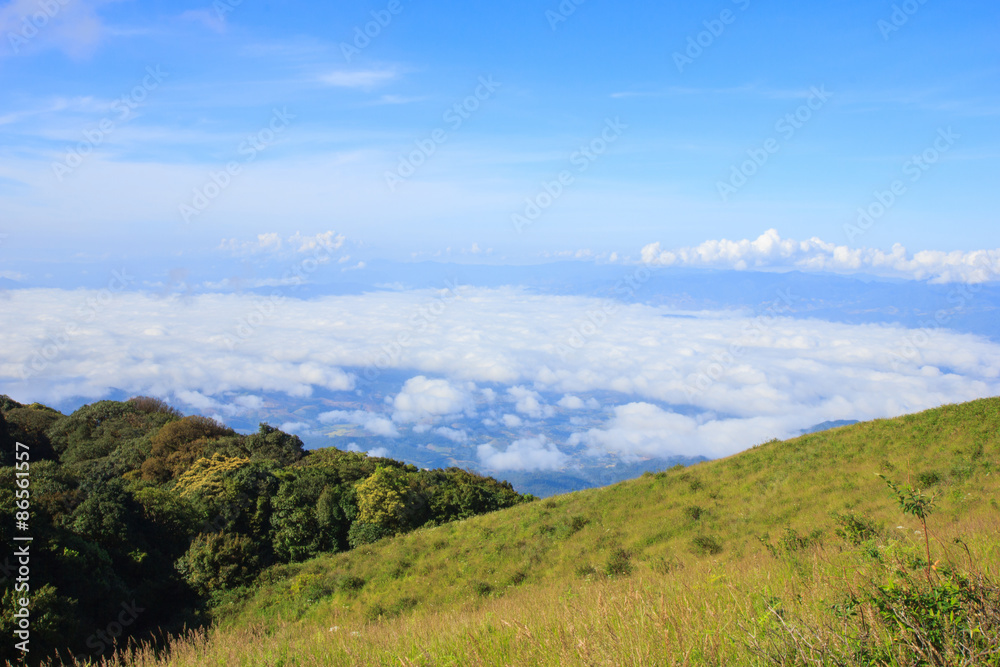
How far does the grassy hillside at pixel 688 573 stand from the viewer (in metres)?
3.41

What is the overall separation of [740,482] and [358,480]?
20.1 m

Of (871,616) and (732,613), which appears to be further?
(732,613)

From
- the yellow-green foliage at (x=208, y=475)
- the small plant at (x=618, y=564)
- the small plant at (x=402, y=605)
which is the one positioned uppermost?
the yellow-green foliage at (x=208, y=475)

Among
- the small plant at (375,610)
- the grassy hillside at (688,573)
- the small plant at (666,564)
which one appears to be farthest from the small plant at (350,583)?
the small plant at (666,564)

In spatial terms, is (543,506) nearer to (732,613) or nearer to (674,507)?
(674,507)

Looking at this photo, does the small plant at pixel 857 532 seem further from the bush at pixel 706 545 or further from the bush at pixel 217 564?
the bush at pixel 217 564

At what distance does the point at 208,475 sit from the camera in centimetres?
2866

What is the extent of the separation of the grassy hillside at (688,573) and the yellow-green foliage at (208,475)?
354 inches

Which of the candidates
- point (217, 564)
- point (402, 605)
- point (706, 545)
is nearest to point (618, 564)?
point (706, 545)

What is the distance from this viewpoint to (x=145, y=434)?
4116 centimetres

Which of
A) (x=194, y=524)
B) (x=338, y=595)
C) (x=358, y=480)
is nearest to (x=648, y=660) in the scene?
(x=338, y=595)

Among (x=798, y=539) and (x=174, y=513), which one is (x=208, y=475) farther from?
(x=798, y=539)

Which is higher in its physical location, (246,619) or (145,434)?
(145,434)

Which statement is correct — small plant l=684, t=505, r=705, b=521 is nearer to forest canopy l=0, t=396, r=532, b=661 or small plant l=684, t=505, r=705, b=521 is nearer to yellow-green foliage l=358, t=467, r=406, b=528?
forest canopy l=0, t=396, r=532, b=661
